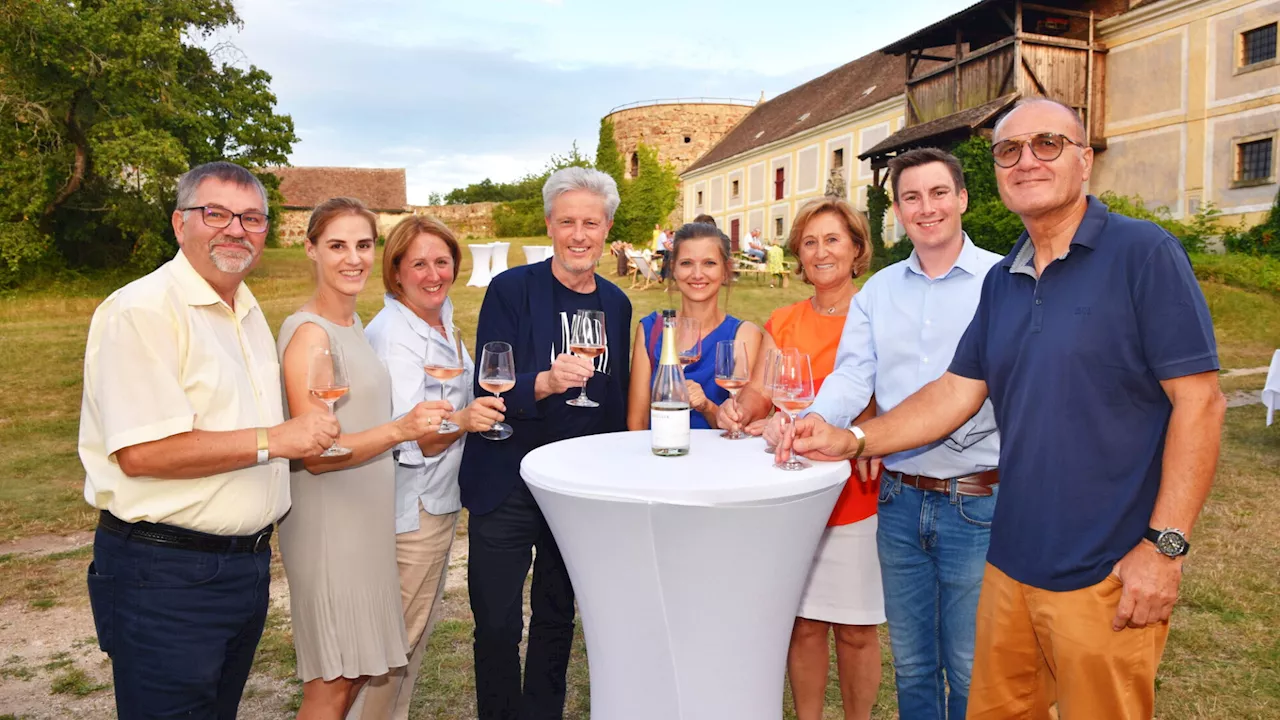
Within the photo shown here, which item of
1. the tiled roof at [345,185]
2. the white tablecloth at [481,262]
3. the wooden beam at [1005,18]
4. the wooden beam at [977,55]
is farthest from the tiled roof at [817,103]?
the tiled roof at [345,185]

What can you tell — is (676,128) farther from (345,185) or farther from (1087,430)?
(1087,430)

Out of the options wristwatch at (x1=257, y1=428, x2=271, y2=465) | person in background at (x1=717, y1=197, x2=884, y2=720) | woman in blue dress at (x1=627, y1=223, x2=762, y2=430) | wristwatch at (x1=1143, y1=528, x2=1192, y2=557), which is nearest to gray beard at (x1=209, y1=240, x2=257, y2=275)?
wristwatch at (x1=257, y1=428, x2=271, y2=465)

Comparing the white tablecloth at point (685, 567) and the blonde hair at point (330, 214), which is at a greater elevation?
the blonde hair at point (330, 214)

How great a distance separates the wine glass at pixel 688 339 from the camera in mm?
3252

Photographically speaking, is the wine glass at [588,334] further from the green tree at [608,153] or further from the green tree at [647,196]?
the green tree at [608,153]

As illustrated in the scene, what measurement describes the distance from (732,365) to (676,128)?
158ft

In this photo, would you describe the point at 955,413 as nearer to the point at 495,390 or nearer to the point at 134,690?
the point at 495,390

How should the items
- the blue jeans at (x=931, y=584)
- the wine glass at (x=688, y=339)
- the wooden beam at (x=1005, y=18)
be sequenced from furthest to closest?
the wooden beam at (x=1005, y=18) → the wine glass at (x=688, y=339) → the blue jeans at (x=931, y=584)

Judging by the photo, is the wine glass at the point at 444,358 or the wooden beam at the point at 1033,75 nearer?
the wine glass at the point at 444,358

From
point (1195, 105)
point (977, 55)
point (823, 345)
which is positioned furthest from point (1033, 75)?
point (823, 345)

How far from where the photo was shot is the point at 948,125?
2159 centimetres

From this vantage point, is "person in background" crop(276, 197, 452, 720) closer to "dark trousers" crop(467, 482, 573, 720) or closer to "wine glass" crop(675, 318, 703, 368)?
"dark trousers" crop(467, 482, 573, 720)

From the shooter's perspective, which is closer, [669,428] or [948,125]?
[669,428]

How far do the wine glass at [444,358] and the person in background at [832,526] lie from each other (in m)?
1.05
